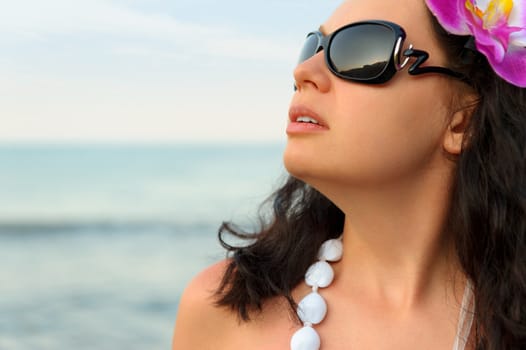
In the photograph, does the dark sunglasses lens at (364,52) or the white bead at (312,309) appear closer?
the dark sunglasses lens at (364,52)

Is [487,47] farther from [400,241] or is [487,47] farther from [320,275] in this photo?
[320,275]

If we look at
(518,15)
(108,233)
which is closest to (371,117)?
(518,15)

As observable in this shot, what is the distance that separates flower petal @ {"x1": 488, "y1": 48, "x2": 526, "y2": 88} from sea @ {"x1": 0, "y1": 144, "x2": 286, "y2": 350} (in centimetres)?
113

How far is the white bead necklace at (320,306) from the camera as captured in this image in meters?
2.32

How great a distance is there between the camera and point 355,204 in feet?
7.77

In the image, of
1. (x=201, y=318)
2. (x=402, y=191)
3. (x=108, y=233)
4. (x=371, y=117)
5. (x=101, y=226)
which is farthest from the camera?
(x=101, y=226)

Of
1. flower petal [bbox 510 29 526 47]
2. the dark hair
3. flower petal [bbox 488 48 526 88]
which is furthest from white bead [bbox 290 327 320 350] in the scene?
flower petal [bbox 510 29 526 47]

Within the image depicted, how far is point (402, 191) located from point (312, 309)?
0.50 meters

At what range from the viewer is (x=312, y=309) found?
2.39 metres

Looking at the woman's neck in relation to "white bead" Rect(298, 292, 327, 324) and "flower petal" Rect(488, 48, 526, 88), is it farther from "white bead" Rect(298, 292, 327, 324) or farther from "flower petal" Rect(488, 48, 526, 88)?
"flower petal" Rect(488, 48, 526, 88)

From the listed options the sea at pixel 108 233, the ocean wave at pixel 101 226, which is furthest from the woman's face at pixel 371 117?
the ocean wave at pixel 101 226

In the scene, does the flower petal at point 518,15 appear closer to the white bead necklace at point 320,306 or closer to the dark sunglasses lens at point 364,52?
the dark sunglasses lens at point 364,52

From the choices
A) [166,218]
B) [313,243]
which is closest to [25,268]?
[166,218]

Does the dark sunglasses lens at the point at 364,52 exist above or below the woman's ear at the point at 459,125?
above
